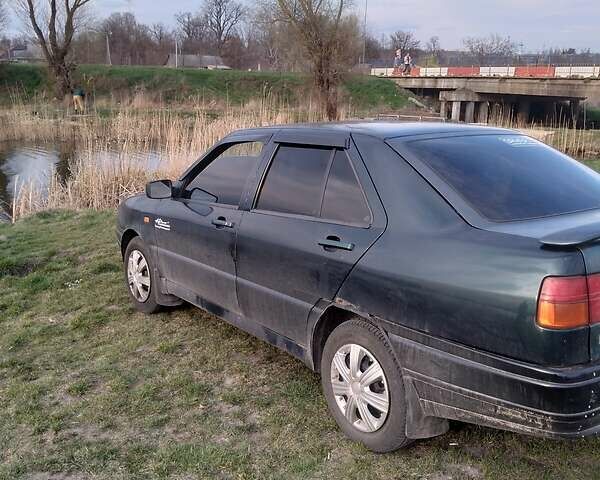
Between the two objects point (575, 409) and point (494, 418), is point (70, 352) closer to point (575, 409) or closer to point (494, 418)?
point (494, 418)

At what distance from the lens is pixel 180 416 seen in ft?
11.6

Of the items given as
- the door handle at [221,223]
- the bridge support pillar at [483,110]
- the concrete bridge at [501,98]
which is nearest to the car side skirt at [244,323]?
the door handle at [221,223]

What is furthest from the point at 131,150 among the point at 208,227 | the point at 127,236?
the point at 208,227

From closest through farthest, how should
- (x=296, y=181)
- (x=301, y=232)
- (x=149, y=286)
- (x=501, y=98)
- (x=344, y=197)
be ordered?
1. (x=344, y=197)
2. (x=301, y=232)
3. (x=296, y=181)
4. (x=149, y=286)
5. (x=501, y=98)

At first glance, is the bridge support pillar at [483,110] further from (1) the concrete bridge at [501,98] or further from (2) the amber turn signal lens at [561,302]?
(2) the amber turn signal lens at [561,302]

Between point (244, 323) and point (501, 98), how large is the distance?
1572 inches

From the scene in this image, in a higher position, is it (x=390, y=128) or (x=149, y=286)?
(x=390, y=128)

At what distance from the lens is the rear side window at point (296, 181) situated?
350cm

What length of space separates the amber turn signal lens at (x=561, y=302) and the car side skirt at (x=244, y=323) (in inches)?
58.9

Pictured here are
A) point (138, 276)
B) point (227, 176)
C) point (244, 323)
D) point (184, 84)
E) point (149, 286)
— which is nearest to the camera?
point (244, 323)

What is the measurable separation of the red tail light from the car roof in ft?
4.18

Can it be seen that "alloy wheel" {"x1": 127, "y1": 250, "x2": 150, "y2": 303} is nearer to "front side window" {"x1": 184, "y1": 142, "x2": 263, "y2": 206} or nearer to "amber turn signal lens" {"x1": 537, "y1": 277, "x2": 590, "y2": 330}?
"front side window" {"x1": 184, "y1": 142, "x2": 263, "y2": 206}

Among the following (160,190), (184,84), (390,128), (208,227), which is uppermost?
(184,84)

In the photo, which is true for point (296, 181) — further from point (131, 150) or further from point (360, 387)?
point (131, 150)
